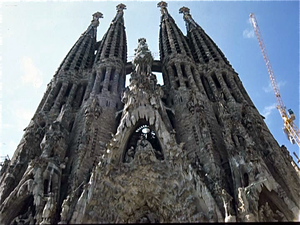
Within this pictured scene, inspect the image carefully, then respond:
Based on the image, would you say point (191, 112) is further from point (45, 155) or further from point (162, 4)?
point (162, 4)

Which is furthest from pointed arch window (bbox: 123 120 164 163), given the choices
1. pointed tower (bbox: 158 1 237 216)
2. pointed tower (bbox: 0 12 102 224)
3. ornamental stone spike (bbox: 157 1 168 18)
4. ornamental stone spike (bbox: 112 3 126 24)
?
ornamental stone spike (bbox: 157 1 168 18)

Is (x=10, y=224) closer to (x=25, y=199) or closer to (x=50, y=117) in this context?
(x=25, y=199)

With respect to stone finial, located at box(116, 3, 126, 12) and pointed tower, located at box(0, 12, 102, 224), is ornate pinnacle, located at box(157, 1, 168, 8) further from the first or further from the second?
pointed tower, located at box(0, 12, 102, 224)

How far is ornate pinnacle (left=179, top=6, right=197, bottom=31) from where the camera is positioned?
1473 inches

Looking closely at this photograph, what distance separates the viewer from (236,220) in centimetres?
1270

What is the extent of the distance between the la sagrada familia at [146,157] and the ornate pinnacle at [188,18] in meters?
11.7

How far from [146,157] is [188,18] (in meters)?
28.0

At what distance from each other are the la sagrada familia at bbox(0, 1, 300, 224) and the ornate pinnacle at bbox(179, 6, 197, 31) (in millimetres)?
11697

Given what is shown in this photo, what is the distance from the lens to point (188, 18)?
39.6 metres

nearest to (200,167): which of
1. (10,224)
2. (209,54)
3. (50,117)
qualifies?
(10,224)

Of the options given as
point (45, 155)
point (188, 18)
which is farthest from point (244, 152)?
point (188, 18)

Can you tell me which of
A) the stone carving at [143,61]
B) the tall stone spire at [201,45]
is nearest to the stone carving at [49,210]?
the stone carving at [143,61]

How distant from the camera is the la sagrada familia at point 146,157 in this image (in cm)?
1361

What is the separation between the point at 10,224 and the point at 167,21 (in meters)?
29.3
